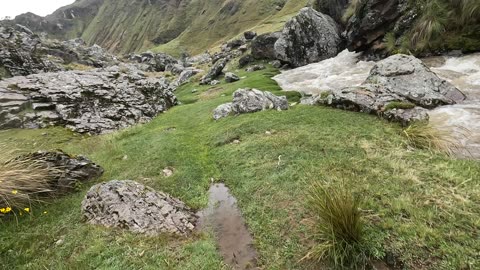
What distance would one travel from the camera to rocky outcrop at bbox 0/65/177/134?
26.4 meters

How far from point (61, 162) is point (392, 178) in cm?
1263

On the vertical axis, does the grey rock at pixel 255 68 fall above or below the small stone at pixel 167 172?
below

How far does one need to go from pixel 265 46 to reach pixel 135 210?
51360 millimetres

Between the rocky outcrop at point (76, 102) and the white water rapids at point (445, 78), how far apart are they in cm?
1688

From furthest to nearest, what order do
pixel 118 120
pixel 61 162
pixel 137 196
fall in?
pixel 118 120, pixel 61 162, pixel 137 196

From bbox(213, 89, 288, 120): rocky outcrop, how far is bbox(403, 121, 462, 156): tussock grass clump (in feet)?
32.5

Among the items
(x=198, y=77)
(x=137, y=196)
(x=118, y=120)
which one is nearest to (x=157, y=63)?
(x=198, y=77)

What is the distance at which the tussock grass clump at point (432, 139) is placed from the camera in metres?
12.9

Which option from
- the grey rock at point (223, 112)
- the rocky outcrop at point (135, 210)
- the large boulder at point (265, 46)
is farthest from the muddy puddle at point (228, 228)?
the large boulder at point (265, 46)

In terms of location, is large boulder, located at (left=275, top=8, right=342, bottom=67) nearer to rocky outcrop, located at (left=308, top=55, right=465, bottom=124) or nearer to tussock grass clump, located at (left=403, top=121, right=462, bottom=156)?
rocky outcrop, located at (left=308, top=55, right=465, bottom=124)

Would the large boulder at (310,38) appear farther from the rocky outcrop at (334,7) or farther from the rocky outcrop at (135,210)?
the rocky outcrop at (135,210)

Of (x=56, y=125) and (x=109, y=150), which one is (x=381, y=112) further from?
(x=56, y=125)

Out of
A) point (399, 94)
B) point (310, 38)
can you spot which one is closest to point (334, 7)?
point (310, 38)

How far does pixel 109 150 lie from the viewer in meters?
18.4
